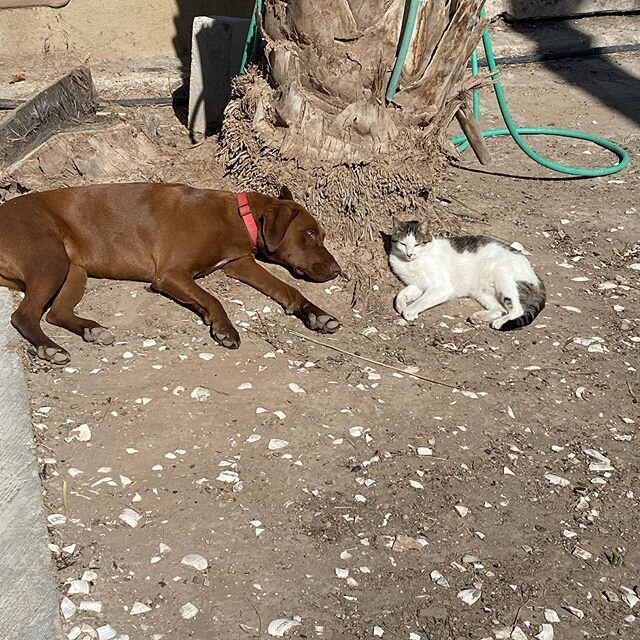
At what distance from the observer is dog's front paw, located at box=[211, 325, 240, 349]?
4520 mm

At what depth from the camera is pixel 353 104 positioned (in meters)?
4.98

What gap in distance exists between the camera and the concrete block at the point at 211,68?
271 inches

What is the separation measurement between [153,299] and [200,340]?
1.71ft

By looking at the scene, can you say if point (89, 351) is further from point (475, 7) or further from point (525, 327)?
point (475, 7)

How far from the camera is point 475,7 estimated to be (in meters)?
5.04

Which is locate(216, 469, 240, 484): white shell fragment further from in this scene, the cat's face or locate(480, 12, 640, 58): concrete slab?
locate(480, 12, 640, 58): concrete slab

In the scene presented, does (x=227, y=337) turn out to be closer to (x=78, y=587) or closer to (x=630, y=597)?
(x=78, y=587)

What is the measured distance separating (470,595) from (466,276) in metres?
2.25

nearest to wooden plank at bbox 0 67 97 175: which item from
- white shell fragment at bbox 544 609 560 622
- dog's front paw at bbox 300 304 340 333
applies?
dog's front paw at bbox 300 304 340 333

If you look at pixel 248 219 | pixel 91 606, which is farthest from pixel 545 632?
pixel 248 219

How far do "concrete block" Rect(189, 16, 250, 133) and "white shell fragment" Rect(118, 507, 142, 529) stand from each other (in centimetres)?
415

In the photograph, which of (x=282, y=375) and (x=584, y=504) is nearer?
(x=584, y=504)

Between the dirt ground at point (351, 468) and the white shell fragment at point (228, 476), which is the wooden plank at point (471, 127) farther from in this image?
the white shell fragment at point (228, 476)

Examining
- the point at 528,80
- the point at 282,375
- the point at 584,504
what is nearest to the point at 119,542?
the point at 282,375
